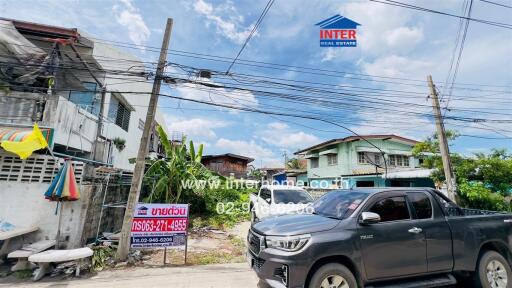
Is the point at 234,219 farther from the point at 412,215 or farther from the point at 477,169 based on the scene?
the point at 477,169

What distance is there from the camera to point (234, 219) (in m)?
13.2

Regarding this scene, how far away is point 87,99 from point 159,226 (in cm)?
800

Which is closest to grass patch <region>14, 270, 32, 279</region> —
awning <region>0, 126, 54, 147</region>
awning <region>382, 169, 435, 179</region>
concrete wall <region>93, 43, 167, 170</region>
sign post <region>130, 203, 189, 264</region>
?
sign post <region>130, 203, 189, 264</region>

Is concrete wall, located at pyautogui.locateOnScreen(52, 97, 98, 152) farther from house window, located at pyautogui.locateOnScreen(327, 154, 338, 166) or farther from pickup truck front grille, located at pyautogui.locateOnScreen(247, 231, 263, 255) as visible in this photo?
house window, located at pyautogui.locateOnScreen(327, 154, 338, 166)

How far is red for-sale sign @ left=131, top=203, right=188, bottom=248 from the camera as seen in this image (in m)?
6.72

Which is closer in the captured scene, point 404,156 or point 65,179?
point 65,179

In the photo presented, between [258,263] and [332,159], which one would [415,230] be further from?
[332,159]

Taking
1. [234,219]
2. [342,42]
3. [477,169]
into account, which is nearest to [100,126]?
[234,219]

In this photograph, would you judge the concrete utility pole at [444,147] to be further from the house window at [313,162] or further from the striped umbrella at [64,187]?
the house window at [313,162]

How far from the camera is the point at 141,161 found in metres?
7.27

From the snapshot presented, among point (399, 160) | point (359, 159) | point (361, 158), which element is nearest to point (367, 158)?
point (361, 158)

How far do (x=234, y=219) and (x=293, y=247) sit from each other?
9.84m

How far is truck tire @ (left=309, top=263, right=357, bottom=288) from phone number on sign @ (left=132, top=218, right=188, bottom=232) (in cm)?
438

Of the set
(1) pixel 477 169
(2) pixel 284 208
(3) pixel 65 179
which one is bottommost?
(2) pixel 284 208
